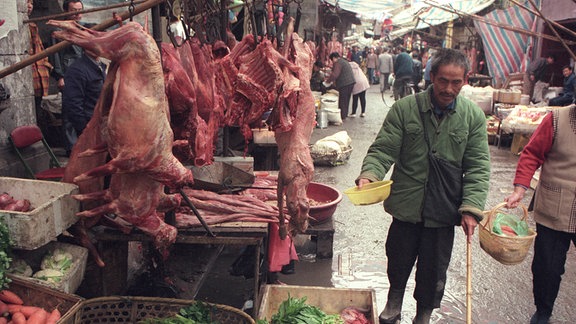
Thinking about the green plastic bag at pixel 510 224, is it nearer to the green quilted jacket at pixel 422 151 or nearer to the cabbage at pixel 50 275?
the green quilted jacket at pixel 422 151

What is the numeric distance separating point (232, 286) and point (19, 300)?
223 cm

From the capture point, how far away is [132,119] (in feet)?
8.60

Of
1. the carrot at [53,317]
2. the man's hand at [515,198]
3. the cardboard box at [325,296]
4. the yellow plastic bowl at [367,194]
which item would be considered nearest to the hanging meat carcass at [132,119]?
the carrot at [53,317]

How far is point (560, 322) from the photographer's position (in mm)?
4352

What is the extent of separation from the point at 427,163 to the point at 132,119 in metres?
2.22

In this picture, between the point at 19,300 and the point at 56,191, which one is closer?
the point at 19,300

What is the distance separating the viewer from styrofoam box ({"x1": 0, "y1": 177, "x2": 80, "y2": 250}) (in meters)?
2.93

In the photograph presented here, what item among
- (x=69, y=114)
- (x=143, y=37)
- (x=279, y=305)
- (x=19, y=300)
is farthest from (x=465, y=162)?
(x=69, y=114)

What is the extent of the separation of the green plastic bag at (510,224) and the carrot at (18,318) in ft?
Answer: 11.5

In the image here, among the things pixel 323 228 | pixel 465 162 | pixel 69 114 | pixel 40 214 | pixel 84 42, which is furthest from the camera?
pixel 69 114

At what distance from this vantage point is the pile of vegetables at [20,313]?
2.91m

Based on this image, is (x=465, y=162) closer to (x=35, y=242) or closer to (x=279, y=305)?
(x=279, y=305)

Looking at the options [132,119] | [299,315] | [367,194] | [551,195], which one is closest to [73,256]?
[132,119]

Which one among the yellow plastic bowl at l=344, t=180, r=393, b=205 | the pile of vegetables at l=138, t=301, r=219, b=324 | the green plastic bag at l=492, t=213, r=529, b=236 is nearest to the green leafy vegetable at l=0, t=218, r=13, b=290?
the pile of vegetables at l=138, t=301, r=219, b=324
